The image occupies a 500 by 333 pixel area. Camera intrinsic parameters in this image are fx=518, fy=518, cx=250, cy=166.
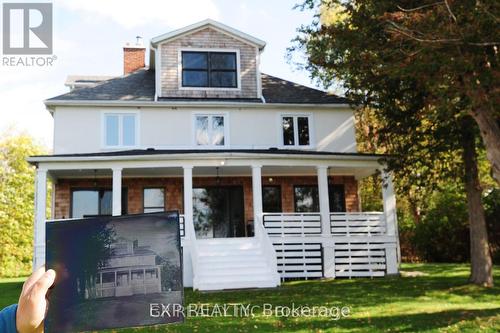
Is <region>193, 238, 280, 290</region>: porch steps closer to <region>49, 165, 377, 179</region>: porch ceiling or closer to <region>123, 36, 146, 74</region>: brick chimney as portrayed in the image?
<region>49, 165, 377, 179</region>: porch ceiling

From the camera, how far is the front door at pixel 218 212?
1892 centimetres

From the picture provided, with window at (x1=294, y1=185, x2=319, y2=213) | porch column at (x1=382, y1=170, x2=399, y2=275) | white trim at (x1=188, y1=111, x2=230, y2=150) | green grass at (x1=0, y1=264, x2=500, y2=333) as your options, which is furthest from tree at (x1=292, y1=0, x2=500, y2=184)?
window at (x1=294, y1=185, x2=319, y2=213)

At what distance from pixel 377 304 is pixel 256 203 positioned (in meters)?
6.14

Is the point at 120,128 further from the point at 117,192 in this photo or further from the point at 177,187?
the point at 117,192

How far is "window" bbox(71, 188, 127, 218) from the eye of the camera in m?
18.5

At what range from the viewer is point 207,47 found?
19.6 m

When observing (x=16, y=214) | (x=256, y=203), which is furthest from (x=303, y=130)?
(x=16, y=214)

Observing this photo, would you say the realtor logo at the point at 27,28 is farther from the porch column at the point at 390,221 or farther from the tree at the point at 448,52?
the porch column at the point at 390,221

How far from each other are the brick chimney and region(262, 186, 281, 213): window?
26.6 ft

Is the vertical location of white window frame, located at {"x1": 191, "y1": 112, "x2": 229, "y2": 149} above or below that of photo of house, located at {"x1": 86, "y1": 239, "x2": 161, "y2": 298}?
above

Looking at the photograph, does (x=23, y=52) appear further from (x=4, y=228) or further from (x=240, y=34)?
(x=4, y=228)

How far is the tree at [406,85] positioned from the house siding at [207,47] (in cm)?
377

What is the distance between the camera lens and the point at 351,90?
14.7 meters

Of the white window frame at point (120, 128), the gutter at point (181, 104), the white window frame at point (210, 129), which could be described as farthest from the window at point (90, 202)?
the white window frame at point (210, 129)
